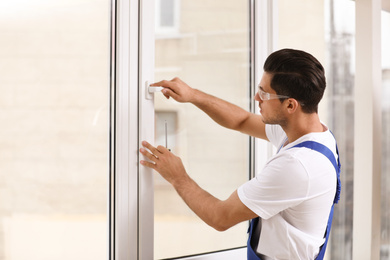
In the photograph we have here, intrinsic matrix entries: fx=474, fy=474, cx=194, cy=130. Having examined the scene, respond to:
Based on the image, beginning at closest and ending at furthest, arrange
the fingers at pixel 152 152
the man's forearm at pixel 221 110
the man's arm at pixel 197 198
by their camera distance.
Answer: the man's arm at pixel 197 198, the fingers at pixel 152 152, the man's forearm at pixel 221 110

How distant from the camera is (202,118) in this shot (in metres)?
1.85

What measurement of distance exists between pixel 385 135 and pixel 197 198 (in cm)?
172

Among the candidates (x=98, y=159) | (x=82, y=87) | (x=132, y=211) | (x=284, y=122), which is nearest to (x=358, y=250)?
(x=284, y=122)

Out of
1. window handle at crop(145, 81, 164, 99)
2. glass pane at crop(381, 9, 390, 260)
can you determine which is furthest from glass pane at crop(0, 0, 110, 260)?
glass pane at crop(381, 9, 390, 260)

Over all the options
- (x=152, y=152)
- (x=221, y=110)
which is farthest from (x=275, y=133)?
(x=152, y=152)

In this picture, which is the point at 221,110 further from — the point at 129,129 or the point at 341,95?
the point at 341,95

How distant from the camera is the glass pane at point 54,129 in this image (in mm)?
1398

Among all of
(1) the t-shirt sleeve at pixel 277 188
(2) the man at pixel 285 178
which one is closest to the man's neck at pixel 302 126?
(2) the man at pixel 285 178

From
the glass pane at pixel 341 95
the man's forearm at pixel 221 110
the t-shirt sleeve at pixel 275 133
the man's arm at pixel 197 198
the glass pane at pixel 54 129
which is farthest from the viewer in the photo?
the glass pane at pixel 341 95

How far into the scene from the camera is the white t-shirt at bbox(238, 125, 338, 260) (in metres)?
1.45

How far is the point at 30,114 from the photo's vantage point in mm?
1435

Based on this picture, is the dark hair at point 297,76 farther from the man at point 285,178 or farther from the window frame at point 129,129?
the window frame at point 129,129

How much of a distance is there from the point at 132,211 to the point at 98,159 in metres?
0.22

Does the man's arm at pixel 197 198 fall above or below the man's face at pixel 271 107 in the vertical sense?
below
